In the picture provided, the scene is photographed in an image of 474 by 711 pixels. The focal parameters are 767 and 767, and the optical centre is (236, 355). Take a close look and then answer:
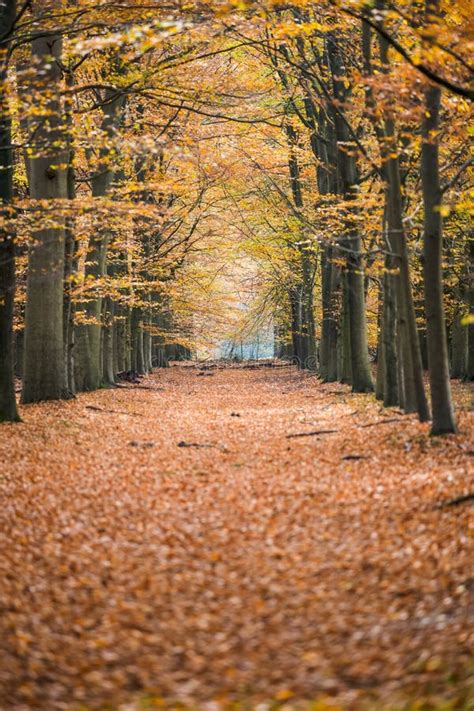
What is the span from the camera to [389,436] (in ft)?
41.3

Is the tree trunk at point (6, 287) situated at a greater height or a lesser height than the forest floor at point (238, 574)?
greater

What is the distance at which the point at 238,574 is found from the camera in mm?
6457

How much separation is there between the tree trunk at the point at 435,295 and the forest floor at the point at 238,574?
1.65 feet

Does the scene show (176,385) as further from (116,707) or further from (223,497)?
(116,707)

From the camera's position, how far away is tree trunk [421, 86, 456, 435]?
1158cm

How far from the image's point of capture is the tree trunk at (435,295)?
11.6 metres

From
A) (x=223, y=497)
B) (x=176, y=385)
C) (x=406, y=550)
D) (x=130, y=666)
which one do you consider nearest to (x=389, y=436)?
(x=223, y=497)

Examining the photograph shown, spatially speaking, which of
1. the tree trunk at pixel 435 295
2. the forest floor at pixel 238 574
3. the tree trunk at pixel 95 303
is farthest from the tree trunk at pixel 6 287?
the tree trunk at pixel 435 295

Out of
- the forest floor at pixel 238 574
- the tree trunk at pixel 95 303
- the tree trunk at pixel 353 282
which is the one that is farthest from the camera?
the tree trunk at pixel 95 303

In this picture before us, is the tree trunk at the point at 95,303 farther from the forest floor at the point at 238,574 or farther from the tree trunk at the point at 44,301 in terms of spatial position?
the forest floor at the point at 238,574

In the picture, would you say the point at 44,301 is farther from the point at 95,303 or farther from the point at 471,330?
the point at 471,330

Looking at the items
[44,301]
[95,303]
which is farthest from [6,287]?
[95,303]

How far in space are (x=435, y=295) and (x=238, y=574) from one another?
670 centimetres

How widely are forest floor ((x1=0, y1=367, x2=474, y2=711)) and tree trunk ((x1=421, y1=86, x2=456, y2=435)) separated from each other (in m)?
0.50
